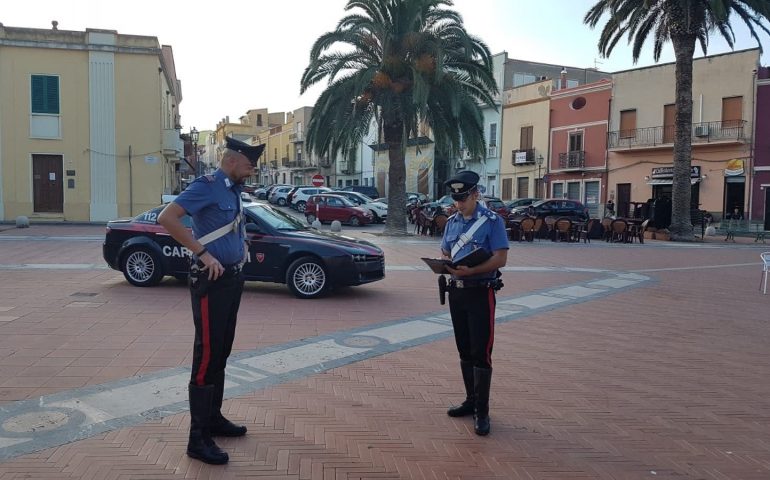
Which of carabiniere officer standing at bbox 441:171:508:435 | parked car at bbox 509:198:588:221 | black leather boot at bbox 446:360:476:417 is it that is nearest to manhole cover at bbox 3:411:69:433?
black leather boot at bbox 446:360:476:417

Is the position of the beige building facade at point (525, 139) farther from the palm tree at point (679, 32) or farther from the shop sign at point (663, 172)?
the palm tree at point (679, 32)

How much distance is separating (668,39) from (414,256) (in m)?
16.6

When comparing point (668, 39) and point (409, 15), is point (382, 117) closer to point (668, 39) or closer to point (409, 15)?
point (409, 15)

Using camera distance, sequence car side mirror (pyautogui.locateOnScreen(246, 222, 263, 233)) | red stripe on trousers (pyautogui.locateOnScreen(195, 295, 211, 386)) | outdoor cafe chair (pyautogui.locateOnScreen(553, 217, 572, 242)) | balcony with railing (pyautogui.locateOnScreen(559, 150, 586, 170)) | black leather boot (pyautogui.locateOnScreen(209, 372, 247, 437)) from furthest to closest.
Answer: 1. balcony with railing (pyautogui.locateOnScreen(559, 150, 586, 170))
2. outdoor cafe chair (pyautogui.locateOnScreen(553, 217, 572, 242))
3. car side mirror (pyautogui.locateOnScreen(246, 222, 263, 233))
4. black leather boot (pyautogui.locateOnScreen(209, 372, 247, 437))
5. red stripe on trousers (pyautogui.locateOnScreen(195, 295, 211, 386))

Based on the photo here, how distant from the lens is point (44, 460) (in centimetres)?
390

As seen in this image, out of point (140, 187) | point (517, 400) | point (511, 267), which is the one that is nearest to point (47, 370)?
point (517, 400)

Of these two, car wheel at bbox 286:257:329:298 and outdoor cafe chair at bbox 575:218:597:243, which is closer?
car wheel at bbox 286:257:329:298

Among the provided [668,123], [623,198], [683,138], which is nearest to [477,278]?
[683,138]

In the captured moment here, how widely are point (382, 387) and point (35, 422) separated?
2.65 meters

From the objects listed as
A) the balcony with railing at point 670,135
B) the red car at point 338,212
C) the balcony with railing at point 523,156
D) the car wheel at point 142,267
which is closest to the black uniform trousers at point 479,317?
the car wheel at point 142,267

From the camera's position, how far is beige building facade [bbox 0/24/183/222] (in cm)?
2706

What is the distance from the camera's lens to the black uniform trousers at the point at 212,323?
4.00 meters

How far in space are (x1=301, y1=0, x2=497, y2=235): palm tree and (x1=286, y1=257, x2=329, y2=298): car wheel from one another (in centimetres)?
1190

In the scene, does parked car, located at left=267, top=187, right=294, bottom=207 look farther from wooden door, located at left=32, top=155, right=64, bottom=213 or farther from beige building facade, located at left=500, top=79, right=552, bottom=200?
wooden door, located at left=32, top=155, right=64, bottom=213
